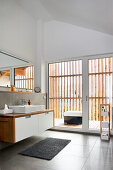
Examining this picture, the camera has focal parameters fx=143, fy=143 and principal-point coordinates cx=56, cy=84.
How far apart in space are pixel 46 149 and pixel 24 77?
6.51 feet

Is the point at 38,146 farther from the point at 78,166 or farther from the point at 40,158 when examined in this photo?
the point at 78,166

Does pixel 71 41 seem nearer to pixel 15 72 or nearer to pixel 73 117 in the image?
pixel 15 72

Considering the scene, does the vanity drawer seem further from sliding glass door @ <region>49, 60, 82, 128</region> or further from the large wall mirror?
sliding glass door @ <region>49, 60, 82, 128</region>

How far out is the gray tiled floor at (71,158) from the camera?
7.27 ft

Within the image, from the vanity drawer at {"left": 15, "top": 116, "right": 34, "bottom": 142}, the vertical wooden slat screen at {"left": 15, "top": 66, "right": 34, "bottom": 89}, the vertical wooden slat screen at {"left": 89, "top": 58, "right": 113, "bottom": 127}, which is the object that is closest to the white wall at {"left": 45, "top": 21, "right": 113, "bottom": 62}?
the vertical wooden slat screen at {"left": 89, "top": 58, "right": 113, "bottom": 127}

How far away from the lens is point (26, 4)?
371 cm

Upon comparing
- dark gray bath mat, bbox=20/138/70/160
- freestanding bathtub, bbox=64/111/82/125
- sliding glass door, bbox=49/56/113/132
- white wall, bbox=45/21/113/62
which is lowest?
dark gray bath mat, bbox=20/138/70/160

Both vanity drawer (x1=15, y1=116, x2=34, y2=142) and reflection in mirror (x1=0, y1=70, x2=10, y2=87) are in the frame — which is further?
reflection in mirror (x1=0, y1=70, x2=10, y2=87)

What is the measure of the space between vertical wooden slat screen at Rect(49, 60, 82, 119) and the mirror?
122 centimetres

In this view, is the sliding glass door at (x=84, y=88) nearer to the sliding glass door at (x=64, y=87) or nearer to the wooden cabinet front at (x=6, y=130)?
the sliding glass door at (x=64, y=87)

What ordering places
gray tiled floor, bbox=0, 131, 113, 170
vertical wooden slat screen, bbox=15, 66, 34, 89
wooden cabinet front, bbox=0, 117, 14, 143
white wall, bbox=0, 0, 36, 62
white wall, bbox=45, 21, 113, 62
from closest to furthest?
gray tiled floor, bbox=0, 131, 113, 170 → wooden cabinet front, bbox=0, 117, 14, 143 → white wall, bbox=0, 0, 36, 62 → vertical wooden slat screen, bbox=15, 66, 34, 89 → white wall, bbox=45, 21, 113, 62

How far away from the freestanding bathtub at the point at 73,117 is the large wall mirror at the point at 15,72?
1349mm

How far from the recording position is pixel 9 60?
3396 mm

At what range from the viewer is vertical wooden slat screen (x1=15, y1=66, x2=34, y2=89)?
3.71 metres
